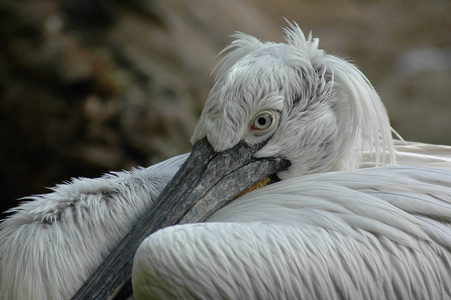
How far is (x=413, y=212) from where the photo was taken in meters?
2.16

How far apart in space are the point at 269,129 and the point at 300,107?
0.50ft

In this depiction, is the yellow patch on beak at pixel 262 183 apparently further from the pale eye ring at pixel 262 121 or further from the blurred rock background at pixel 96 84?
the blurred rock background at pixel 96 84

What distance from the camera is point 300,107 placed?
2457 millimetres

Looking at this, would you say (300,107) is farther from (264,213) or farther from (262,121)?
(264,213)

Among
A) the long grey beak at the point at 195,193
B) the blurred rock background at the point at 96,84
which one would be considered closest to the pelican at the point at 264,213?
the long grey beak at the point at 195,193

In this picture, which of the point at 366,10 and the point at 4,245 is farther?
the point at 366,10

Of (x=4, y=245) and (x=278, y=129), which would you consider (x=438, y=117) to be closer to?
(x=278, y=129)

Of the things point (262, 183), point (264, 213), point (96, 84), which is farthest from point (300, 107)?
point (96, 84)

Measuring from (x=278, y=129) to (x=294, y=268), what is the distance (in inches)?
23.8

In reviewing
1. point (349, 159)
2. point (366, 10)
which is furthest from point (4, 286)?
point (366, 10)

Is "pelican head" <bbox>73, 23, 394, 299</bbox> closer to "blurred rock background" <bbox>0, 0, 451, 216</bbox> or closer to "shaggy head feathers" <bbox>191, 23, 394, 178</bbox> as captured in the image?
"shaggy head feathers" <bbox>191, 23, 394, 178</bbox>

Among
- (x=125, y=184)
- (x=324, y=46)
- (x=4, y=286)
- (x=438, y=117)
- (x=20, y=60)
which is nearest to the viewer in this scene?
(x=4, y=286)

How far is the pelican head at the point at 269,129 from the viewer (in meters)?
2.38

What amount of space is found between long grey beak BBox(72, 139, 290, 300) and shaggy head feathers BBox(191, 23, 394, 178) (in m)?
0.04
